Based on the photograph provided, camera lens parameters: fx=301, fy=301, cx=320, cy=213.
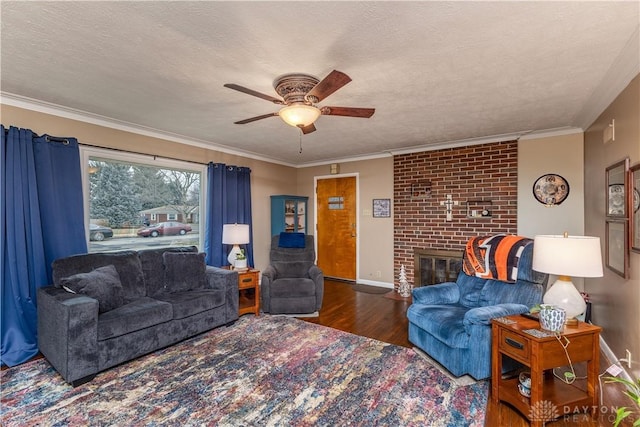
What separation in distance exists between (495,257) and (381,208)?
260cm

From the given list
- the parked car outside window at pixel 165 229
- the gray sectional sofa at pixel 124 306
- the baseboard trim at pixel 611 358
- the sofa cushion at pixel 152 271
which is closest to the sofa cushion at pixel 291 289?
the gray sectional sofa at pixel 124 306

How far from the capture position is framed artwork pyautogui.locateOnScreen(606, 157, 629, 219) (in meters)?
2.26

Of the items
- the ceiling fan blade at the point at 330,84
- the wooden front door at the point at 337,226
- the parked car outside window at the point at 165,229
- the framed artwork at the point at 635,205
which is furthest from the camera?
the wooden front door at the point at 337,226

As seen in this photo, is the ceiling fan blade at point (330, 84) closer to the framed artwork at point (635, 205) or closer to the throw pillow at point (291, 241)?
the framed artwork at point (635, 205)

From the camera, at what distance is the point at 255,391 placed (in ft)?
7.16

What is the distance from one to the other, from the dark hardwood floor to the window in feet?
7.32

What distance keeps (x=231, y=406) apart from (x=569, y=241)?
2.47 metres

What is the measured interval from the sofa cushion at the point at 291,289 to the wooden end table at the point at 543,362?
2.18m

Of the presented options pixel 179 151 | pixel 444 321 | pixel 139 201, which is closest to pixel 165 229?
pixel 139 201

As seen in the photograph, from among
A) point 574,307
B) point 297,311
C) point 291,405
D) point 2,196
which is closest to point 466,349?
point 574,307

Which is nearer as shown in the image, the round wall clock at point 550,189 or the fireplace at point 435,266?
the round wall clock at point 550,189

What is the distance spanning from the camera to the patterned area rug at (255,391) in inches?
74.7

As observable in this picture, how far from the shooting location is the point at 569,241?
6.37 ft

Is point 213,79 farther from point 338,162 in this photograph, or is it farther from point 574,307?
point 338,162
